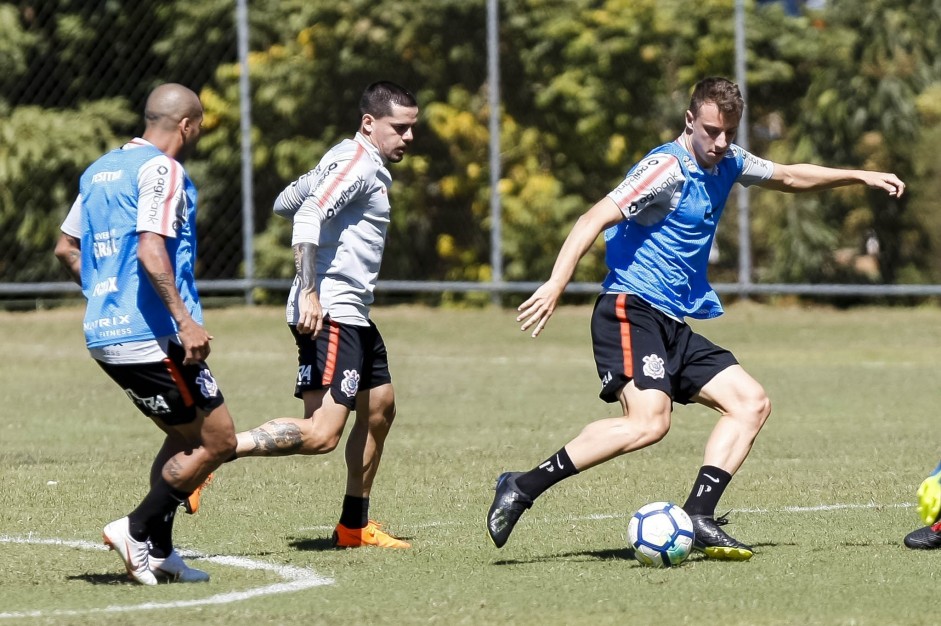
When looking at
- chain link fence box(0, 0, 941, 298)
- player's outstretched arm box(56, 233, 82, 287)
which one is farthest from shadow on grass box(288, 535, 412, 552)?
chain link fence box(0, 0, 941, 298)

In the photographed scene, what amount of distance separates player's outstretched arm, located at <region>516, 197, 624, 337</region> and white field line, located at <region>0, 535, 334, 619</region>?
4.29ft

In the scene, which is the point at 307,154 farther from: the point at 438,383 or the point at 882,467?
the point at 882,467

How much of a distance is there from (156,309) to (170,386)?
30 centimetres

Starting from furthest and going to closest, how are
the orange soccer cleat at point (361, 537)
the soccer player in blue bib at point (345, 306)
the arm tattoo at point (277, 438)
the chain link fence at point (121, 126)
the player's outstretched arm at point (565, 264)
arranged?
the chain link fence at point (121, 126) < the orange soccer cleat at point (361, 537) < the soccer player in blue bib at point (345, 306) < the arm tattoo at point (277, 438) < the player's outstretched arm at point (565, 264)

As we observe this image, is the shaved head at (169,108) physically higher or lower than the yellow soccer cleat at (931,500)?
higher


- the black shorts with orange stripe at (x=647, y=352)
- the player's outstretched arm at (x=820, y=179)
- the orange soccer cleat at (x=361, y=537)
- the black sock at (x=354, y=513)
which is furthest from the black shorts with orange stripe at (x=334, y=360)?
the player's outstretched arm at (x=820, y=179)

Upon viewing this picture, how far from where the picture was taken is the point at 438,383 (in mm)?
14734

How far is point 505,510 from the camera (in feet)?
22.4

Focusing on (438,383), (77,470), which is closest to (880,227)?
(438,383)

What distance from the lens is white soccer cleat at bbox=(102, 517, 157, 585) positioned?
20.7ft

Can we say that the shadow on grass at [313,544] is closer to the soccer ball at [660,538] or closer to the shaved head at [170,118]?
the soccer ball at [660,538]

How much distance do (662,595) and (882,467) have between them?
3.85 meters

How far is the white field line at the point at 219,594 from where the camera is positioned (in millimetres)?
5758

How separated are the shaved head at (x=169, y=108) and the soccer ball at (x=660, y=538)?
2410 millimetres
